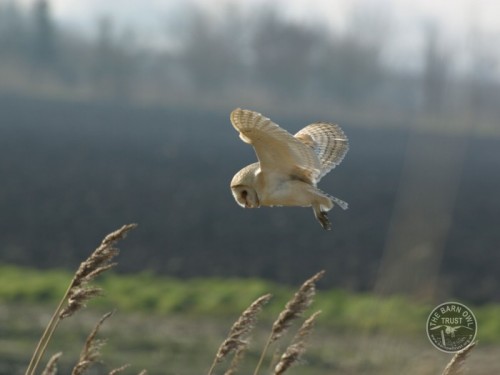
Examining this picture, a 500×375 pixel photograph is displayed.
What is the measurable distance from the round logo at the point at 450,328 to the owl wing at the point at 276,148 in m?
0.77

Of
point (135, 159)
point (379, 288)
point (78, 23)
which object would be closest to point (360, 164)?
point (135, 159)

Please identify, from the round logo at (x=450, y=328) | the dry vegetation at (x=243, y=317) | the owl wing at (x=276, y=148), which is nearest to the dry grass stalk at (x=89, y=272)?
the dry vegetation at (x=243, y=317)

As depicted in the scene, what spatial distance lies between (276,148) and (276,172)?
9 centimetres

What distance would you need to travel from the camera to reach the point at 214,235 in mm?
19141

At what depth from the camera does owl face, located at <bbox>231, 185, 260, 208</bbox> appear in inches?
171

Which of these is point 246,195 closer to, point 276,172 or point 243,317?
point 276,172

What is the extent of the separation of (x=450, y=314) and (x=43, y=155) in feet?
85.7

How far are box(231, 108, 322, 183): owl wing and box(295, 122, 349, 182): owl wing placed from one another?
23 cm

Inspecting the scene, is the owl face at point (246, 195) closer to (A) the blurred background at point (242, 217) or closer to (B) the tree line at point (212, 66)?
(A) the blurred background at point (242, 217)

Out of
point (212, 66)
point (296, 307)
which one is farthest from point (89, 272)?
point (212, 66)

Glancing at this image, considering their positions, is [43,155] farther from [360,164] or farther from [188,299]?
[188,299]

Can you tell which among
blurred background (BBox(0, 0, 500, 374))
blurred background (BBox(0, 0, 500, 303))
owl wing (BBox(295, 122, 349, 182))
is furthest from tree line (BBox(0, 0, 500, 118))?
owl wing (BBox(295, 122, 349, 182))

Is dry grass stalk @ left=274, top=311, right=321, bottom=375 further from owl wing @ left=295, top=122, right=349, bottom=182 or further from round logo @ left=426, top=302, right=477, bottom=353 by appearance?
owl wing @ left=295, top=122, right=349, bottom=182

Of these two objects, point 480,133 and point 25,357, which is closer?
point 25,357
